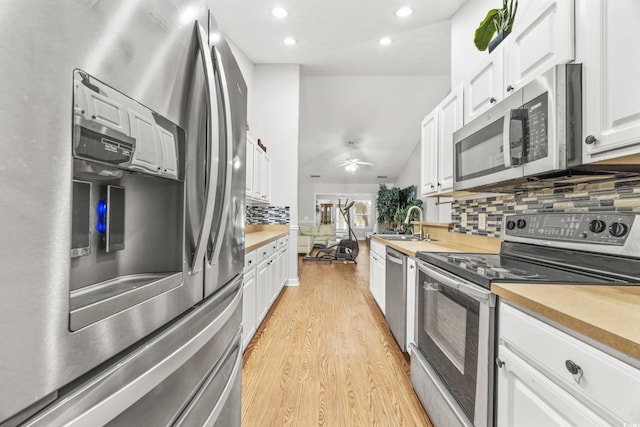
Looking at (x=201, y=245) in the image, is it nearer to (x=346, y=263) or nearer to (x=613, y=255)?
(x=613, y=255)

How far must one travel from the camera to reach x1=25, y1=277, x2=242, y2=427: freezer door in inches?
17.0

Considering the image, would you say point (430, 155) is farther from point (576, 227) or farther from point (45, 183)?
point (45, 183)

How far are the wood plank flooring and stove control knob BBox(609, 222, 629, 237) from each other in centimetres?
123

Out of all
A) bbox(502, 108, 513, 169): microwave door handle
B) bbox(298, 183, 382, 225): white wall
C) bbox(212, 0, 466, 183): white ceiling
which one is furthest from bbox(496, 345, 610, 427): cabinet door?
bbox(298, 183, 382, 225): white wall

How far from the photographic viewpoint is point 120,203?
25.1 inches

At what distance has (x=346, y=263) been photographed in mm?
6379

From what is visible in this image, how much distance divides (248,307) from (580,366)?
188 cm

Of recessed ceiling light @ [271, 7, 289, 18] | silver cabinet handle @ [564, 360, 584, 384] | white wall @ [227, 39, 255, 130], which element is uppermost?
recessed ceiling light @ [271, 7, 289, 18]

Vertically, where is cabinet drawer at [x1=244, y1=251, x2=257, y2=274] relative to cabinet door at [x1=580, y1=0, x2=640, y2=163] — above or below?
below

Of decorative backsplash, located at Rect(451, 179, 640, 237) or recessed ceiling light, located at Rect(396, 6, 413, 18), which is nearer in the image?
decorative backsplash, located at Rect(451, 179, 640, 237)

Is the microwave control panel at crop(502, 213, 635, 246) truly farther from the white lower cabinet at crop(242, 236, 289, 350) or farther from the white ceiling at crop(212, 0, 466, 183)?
the white ceiling at crop(212, 0, 466, 183)

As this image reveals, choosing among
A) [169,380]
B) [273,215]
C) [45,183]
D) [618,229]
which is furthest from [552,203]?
[273,215]

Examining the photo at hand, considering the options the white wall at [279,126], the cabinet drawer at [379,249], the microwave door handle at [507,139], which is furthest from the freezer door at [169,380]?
the white wall at [279,126]

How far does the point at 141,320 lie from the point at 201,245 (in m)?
0.22
